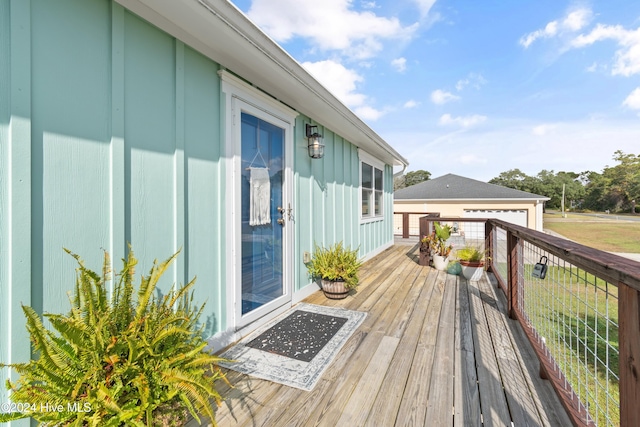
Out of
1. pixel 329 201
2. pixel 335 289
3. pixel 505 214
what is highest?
pixel 329 201

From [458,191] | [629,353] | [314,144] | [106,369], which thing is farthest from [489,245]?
[458,191]

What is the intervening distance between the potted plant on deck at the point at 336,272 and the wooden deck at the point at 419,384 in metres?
0.55

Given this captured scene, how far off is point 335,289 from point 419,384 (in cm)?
164

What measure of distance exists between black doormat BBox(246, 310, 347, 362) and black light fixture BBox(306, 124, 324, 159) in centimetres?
201

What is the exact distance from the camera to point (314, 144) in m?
3.58

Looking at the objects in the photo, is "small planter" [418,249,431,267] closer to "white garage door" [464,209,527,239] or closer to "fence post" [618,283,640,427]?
"fence post" [618,283,640,427]

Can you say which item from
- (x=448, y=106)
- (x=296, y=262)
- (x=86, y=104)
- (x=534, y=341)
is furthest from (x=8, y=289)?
(x=448, y=106)

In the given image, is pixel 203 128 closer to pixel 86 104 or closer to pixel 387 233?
pixel 86 104

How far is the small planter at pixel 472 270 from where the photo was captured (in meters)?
4.07

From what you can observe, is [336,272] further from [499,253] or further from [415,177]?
[415,177]

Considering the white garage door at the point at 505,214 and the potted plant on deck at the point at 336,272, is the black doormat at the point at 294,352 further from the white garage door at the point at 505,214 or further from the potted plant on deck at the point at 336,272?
the white garage door at the point at 505,214

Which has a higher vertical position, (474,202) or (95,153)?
(474,202)

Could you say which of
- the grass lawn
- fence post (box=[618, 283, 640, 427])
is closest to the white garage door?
the grass lawn

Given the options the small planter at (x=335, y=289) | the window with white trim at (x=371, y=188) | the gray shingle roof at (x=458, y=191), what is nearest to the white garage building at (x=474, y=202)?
the gray shingle roof at (x=458, y=191)
